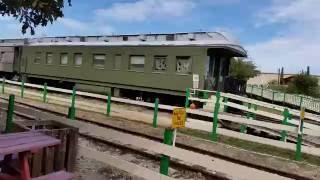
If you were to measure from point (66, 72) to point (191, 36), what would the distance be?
28.6ft

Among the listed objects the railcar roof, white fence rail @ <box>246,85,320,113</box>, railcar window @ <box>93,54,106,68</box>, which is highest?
the railcar roof

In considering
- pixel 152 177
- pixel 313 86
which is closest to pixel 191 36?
pixel 152 177

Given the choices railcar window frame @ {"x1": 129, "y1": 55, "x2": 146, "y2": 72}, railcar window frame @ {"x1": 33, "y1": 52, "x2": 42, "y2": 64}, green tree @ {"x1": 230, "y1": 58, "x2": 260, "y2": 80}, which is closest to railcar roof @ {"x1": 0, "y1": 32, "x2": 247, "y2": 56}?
railcar window frame @ {"x1": 129, "y1": 55, "x2": 146, "y2": 72}

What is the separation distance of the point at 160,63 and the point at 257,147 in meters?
8.97

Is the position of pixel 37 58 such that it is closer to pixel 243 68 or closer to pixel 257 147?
pixel 257 147

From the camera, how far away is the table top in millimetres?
4699

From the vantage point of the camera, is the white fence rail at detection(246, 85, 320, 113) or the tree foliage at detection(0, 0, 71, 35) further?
the white fence rail at detection(246, 85, 320, 113)

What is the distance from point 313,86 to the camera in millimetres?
49875

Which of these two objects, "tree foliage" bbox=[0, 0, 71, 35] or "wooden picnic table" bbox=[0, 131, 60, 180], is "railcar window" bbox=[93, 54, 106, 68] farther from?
"wooden picnic table" bbox=[0, 131, 60, 180]

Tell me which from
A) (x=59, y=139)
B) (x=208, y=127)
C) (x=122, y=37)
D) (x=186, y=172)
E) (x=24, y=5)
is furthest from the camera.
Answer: (x=122, y=37)

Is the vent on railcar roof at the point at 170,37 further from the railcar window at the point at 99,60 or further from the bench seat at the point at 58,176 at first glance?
the bench seat at the point at 58,176

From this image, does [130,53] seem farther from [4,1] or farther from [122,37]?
[4,1]

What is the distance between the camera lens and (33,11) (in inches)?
318

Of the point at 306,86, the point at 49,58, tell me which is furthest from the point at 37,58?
the point at 306,86
